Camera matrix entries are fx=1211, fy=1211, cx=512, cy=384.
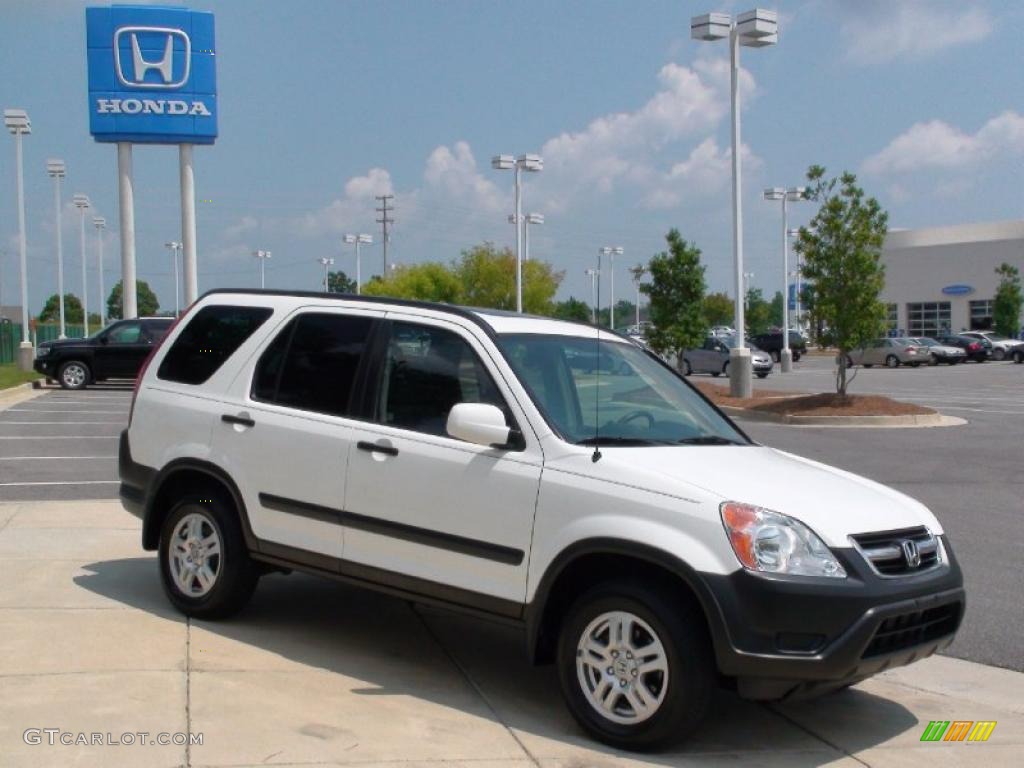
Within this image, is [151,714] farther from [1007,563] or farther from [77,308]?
[77,308]

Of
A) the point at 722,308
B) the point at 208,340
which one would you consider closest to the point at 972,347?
the point at 722,308

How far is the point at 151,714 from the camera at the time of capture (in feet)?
17.6

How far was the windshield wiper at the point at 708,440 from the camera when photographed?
19.7 ft

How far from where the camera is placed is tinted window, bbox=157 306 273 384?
7.21 m

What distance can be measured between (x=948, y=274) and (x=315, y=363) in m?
82.0

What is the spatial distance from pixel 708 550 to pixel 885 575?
2.59ft

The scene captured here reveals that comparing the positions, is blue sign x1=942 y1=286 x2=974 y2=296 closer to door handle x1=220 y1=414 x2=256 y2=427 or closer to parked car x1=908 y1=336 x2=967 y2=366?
parked car x1=908 y1=336 x2=967 y2=366

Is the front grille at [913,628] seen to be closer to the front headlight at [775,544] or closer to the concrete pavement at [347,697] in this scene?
the front headlight at [775,544]

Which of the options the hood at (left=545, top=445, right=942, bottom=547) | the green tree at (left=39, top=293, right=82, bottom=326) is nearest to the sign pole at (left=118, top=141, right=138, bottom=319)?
the hood at (left=545, top=445, right=942, bottom=547)

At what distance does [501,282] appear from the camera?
199ft

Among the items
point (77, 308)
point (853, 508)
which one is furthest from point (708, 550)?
point (77, 308)

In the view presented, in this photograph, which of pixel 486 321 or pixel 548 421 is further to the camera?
pixel 486 321

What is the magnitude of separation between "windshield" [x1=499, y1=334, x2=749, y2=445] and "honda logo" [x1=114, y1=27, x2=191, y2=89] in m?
33.8

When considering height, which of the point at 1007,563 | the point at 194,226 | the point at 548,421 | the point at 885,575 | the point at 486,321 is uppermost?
the point at 194,226
